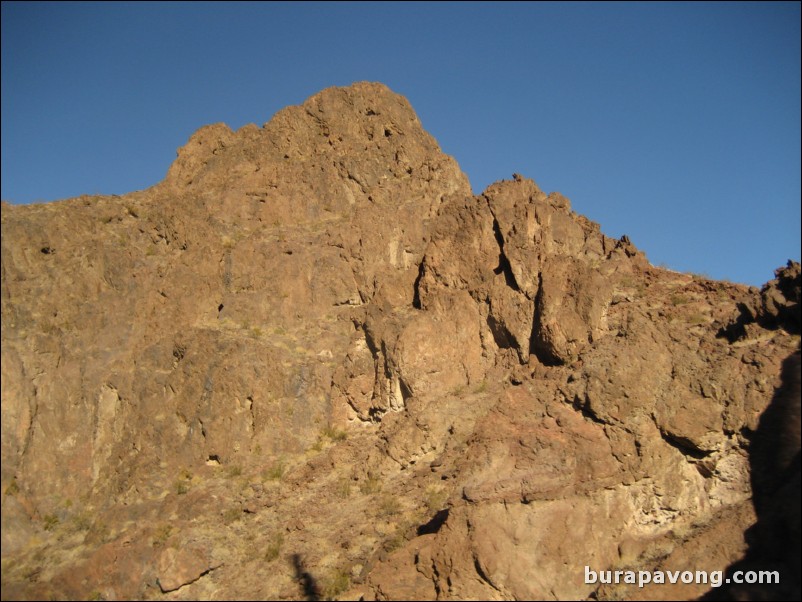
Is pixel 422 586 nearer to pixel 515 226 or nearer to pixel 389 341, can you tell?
pixel 389 341

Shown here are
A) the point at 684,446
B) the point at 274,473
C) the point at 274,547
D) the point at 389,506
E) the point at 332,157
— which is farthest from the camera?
the point at 332,157

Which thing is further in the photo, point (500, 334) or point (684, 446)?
point (500, 334)

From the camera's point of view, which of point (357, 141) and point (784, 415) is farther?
point (357, 141)

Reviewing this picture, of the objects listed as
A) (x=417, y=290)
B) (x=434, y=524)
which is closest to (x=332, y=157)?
(x=417, y=290)

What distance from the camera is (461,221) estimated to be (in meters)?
24.2

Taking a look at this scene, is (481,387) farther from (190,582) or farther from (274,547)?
(190,582)

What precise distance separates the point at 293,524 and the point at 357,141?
13579mm

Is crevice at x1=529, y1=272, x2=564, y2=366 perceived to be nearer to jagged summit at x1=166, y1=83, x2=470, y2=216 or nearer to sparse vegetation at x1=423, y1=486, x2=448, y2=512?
sparse vegetation at x1=423, y1=486, x2=448, y2=512

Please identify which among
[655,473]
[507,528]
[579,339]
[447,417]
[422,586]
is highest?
[579,339]

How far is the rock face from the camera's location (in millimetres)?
18109

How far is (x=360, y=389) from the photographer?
882 inches

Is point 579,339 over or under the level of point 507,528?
over

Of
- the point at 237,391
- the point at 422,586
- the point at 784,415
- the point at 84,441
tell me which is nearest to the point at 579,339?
the point at 784,415

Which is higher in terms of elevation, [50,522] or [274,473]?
[274,473]
